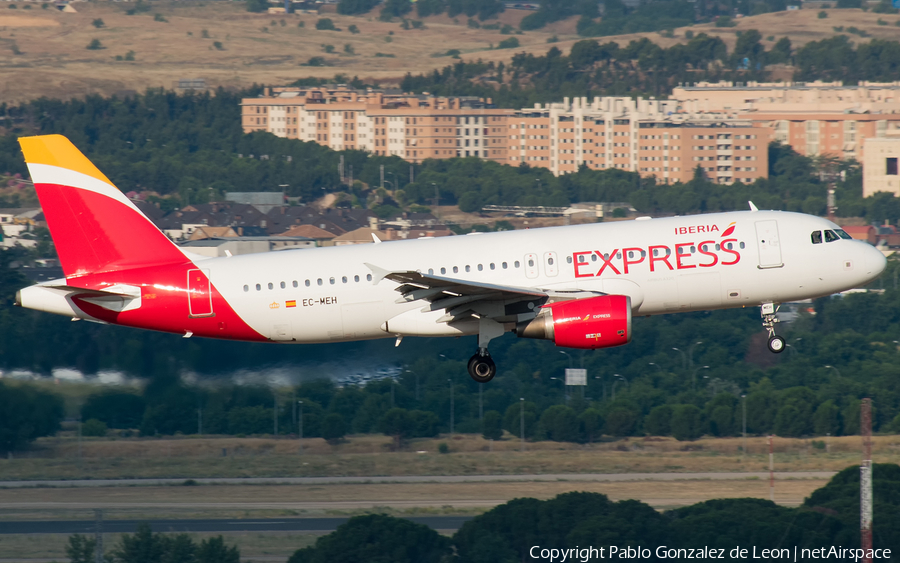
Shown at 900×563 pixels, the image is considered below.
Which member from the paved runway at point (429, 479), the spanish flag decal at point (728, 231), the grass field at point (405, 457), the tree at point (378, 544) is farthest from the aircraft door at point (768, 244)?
the paved runway at point (429, 479)

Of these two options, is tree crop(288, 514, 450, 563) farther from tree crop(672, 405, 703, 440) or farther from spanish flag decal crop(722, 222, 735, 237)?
tree crop(672, 405, 703, 440)

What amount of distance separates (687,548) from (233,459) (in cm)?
3072

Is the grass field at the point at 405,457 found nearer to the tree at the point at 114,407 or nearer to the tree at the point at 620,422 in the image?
the tree at the point at 620,422

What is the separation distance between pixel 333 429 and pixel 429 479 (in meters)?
7.81

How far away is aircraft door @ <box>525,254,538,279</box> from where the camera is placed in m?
42.8

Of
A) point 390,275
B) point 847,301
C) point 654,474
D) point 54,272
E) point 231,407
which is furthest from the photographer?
point 847,301

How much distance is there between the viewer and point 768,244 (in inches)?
1713

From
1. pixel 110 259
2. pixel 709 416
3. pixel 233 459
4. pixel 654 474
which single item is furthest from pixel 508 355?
pixel 110 259

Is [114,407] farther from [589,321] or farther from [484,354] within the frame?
[589,321]

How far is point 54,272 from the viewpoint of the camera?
467 ft

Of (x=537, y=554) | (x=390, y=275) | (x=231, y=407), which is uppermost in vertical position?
(x=390, y=275)

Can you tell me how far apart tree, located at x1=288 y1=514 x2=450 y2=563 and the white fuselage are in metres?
27.8

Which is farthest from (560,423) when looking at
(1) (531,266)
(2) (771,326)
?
(1) (531,266)

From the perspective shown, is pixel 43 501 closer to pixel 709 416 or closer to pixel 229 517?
pixel 229 517
